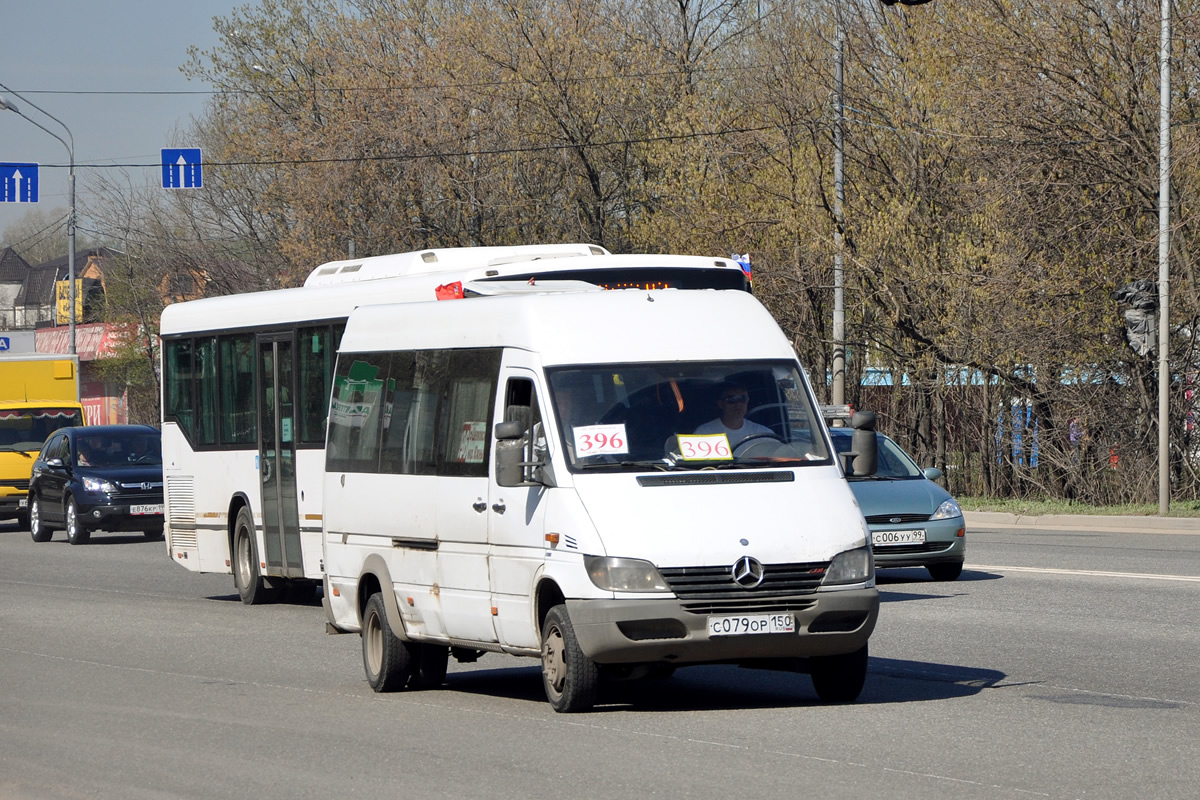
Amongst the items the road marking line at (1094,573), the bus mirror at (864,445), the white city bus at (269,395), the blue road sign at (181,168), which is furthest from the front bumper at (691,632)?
the blue road sign at (181,168)

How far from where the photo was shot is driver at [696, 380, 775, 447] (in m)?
9.91

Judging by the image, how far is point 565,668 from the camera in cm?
952

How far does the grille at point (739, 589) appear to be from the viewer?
362 inches

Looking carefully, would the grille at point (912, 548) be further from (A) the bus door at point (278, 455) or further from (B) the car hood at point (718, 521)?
(B) the car hood at point (718, 521)

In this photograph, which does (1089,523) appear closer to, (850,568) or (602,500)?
(850,568)

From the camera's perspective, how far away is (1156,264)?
95.0 ft

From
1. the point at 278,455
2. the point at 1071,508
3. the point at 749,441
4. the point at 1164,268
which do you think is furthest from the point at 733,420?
the point at 1071,508

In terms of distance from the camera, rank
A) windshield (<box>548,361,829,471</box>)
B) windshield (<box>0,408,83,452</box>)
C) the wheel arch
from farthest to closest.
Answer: windshield (<box>0,408,83,452</box>), the wheel arch, windshield (<box>548,361,829,471</box>)

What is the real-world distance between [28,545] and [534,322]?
67.8 feet

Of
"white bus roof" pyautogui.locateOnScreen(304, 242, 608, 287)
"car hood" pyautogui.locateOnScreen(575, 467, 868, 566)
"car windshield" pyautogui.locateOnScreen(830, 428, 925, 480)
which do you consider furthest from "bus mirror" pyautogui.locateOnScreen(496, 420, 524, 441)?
"car windshield" pyautogui.locateOnScreen(830, 428, 925, 480)

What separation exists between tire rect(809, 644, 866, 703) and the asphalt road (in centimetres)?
12

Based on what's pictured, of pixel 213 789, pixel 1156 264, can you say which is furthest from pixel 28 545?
pixel 213 789

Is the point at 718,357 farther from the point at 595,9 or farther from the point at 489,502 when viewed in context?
the point at 595,9

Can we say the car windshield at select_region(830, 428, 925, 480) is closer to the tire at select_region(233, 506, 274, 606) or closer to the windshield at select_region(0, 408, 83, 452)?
the tire at select_region(233, 506, 274, 606)
